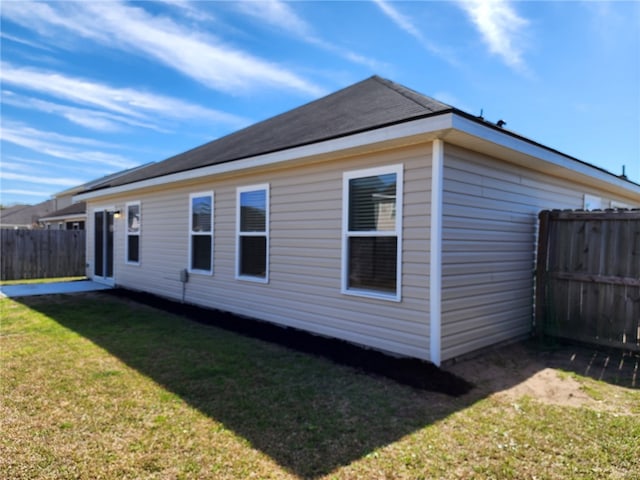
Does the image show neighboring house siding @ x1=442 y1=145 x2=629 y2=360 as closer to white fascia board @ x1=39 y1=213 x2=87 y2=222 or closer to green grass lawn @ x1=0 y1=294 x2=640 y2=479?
green grass lawn @ x1=0 y1=294 x2=640 y2=479

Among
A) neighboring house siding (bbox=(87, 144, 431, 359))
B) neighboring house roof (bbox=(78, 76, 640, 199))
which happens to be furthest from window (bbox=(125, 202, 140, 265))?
neighboring house roof (bbox=(78, 76, 640, 199))

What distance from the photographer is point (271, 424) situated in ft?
9.41

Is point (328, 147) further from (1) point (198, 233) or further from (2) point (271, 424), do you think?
(1) point (198, 233)

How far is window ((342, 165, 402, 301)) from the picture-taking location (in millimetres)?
4508

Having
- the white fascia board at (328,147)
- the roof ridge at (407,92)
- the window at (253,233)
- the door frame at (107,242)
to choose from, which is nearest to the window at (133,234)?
the door frame at (107,242)

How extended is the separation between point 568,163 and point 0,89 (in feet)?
54.1

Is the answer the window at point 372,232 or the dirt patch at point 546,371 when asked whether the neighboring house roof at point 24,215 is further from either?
the dirt patch at point 546,371

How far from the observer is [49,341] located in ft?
17.0

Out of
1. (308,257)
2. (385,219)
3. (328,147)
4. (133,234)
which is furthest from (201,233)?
(385,219)

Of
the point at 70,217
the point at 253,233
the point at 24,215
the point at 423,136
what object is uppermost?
the point at 423,136

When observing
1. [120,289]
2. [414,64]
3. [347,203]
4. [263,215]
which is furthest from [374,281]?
A: [120,289]

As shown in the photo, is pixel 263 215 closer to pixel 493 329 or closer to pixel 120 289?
pixel 493 329

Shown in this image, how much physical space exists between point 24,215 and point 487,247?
38907 millimetres

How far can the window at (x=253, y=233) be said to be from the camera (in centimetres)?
628
